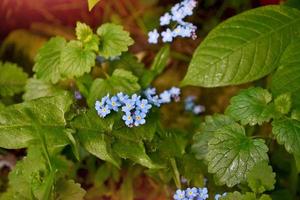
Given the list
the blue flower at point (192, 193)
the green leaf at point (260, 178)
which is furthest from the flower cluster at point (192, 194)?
the green leaf at point (260, 178)

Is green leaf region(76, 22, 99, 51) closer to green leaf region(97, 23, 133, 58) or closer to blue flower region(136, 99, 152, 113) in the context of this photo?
green leaf region(97, 23, 133, 58)

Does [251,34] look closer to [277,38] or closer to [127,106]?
[277,38]

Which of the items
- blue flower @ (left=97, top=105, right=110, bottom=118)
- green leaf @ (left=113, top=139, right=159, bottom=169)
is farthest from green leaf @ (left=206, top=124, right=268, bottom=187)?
blue flower @ (left=97, top=105, right=110, bottom=118)

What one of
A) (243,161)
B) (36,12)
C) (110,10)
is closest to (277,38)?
(243,161)

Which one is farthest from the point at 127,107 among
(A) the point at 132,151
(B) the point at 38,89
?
(B) the point at 38,89

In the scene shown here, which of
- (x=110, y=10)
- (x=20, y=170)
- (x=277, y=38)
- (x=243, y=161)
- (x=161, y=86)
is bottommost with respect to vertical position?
(x=243, y=161)

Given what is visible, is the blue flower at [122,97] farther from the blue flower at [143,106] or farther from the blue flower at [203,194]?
the blue flower at [203,194]

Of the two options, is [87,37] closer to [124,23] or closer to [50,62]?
[50,62]
